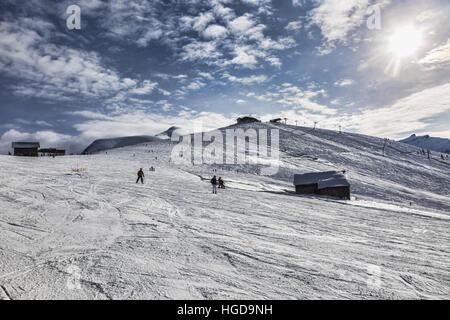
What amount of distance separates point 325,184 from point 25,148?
58.8 metres

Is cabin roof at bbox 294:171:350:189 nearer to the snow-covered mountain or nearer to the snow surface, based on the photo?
the snow surface

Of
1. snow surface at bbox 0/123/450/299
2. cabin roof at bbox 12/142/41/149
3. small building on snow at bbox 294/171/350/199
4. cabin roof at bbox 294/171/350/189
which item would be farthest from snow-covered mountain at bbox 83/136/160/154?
snow surface at bbox 0/123/450/299

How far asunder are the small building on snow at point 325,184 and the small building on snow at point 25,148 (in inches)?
2135

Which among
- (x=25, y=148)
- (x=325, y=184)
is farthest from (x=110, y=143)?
(x=325, y=184)

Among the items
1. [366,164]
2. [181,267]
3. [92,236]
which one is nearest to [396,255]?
[181,267]

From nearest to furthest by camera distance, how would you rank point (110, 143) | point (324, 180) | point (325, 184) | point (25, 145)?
point (325, 184) < point (324, 180) < point (25, 145) < point (110, 143)

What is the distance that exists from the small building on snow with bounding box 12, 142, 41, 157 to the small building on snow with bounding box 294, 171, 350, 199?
54.2 meters

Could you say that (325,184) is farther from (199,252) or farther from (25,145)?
(25,145)

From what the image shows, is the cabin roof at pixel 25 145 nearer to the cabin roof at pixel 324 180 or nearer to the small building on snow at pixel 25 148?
the small building on snow at pixel 25 148

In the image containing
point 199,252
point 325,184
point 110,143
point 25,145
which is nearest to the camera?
point 199,252

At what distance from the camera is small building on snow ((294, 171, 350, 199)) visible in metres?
28.3

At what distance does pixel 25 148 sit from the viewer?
160 ft

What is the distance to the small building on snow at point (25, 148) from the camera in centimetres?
4838

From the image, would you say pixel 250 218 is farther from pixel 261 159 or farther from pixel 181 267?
pixel 261 159
